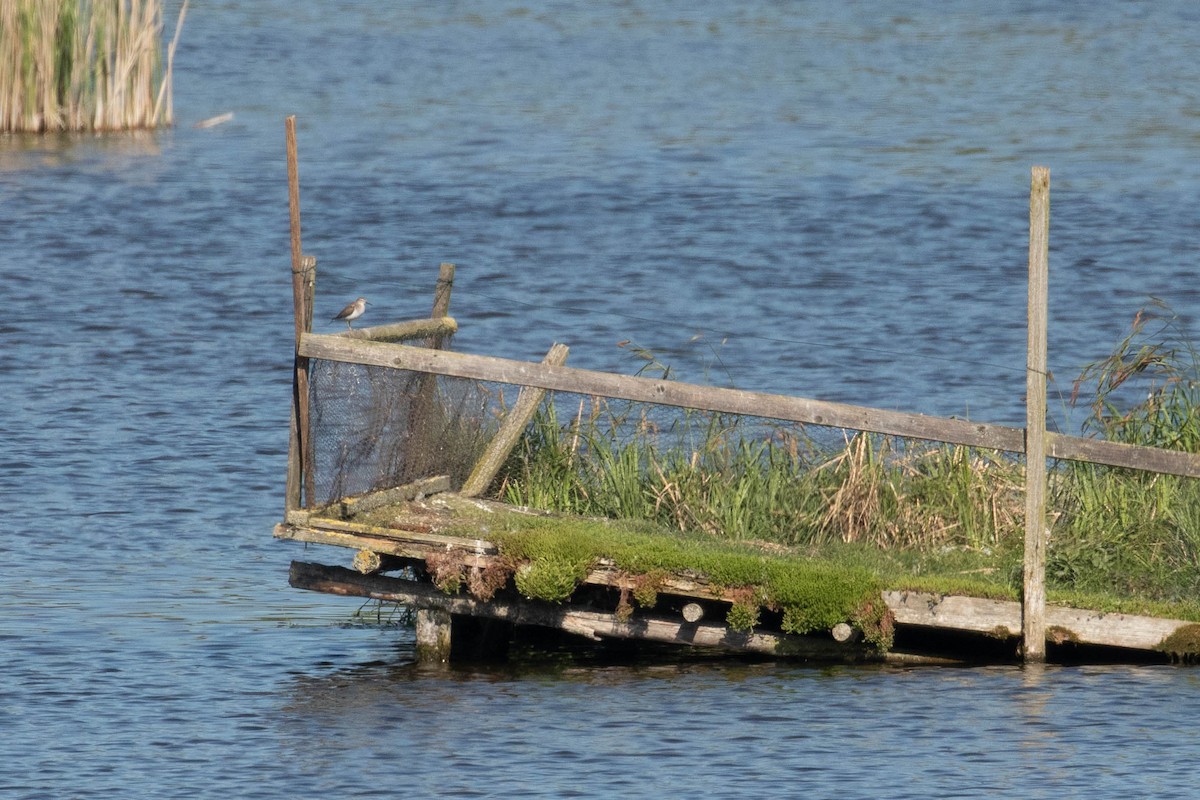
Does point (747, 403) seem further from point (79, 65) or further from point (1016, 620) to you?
point (79, 65)

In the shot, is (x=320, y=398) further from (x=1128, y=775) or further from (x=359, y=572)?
(x=1128, y=775)

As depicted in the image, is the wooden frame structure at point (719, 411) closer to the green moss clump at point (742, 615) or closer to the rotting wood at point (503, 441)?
the green moss clump at point (742, 615)

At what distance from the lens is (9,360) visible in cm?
2180

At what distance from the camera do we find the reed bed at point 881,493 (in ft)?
40.8

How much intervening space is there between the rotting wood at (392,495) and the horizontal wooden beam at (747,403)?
82cm

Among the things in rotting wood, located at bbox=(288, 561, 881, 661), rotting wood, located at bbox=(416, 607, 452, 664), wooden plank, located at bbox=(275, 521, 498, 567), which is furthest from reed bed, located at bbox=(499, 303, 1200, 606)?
wooden plank, located at bbox=(275, 521, 498, 567)

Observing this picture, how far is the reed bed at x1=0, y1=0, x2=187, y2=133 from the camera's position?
2886 cm

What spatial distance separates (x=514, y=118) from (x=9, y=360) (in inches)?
535

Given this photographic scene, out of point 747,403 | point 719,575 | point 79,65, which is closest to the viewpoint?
point 719,575

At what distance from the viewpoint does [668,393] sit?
12062 millimetres

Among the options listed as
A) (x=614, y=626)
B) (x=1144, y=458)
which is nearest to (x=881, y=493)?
(x=1144, y=458)

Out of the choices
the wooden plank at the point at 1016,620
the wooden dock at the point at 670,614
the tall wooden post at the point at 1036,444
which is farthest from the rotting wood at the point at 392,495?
the tall wooden post at the point at 1036,444

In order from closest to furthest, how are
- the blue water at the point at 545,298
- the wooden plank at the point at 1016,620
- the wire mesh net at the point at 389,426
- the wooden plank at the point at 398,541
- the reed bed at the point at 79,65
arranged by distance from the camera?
the blue water at the point at 545,298 → the wooden plank at the point at 1016,620 → the wooden plank at the point at 398,541 → the wire mesh net at the point at 389,426 → the reed bed at the point at 79,65

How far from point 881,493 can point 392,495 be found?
283 centimetres
